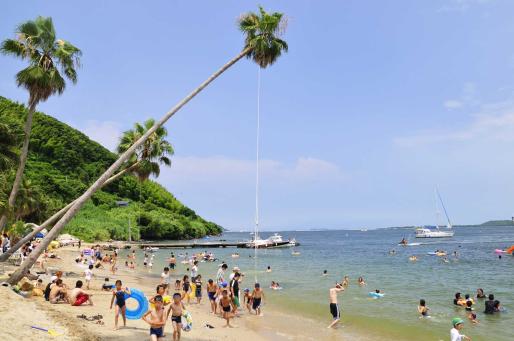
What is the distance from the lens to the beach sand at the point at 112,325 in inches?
450

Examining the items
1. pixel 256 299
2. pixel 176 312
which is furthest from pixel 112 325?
pixel 256 299

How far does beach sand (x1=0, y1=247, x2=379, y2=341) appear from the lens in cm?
1142

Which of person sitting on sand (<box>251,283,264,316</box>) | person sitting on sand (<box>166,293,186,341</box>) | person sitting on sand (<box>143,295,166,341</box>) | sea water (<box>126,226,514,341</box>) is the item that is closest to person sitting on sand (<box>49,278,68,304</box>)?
person sitting on sand (<box>166,293,186,341</box>)

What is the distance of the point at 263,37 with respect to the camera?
18719 mm

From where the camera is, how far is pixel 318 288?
96.2 feet

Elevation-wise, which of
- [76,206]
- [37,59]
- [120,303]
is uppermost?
[37,59]

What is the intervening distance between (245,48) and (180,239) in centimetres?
9700

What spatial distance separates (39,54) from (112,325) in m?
13.4

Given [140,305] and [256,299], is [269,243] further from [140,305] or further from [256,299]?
[140,305]

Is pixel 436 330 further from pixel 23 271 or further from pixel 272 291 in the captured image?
pixel 23 271

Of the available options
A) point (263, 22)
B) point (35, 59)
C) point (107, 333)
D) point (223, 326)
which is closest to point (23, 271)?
point (107, 333)

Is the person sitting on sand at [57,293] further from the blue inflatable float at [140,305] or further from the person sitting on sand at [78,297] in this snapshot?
the blue inflatable float at [140,305]

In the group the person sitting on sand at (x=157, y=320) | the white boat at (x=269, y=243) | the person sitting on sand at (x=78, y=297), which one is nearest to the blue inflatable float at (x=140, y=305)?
the person sitting on sand at (x=157, y=320)

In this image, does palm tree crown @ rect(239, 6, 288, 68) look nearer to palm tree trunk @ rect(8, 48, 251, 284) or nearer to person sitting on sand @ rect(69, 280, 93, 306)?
palm tree trunk @ rect(8, 48, 251, 284)
